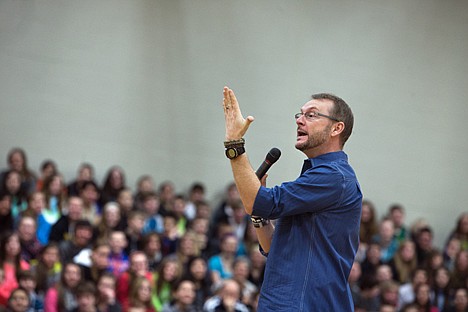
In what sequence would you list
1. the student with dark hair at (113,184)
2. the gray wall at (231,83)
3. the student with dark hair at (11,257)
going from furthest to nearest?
the gray wall at (231,83) → the student with dark hair at (113,184) → the student with dark hair at (11,257)

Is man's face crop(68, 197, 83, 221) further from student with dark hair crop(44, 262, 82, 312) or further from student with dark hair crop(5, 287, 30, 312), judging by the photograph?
student with dark hair crop(5, 287, 30, 312)

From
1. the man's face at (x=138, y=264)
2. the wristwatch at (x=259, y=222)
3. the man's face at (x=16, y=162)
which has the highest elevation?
the wristwatch at (x=259, y=222)

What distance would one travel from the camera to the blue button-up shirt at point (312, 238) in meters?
3.09

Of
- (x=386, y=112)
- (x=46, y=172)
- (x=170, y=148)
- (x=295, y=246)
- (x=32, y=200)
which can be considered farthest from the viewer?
(x=386, y=112)

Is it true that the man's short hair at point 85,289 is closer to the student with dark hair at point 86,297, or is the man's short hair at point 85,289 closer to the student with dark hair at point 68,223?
the student with dark hair at point 86,297

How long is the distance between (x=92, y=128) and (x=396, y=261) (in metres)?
3.68

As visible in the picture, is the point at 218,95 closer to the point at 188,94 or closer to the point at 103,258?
the point at 188,94

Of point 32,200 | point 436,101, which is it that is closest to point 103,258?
point 32,200

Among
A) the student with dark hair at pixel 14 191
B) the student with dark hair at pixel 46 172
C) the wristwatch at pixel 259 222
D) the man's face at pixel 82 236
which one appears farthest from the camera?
the student with dark hair at pixel 46 172

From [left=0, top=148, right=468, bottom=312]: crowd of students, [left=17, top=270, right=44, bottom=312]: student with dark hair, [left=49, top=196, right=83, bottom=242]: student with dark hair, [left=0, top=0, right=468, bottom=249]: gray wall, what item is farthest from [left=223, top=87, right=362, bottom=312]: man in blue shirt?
[left=0, top=0, right=468, bottom=249]: gray wall

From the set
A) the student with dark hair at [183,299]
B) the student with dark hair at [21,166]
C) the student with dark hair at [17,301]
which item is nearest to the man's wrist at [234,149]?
the student with dark hair at [17,301]

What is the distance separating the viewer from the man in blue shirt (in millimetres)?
3088

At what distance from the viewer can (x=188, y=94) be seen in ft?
33.3

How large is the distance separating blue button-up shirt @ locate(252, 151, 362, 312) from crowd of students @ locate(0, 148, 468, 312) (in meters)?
3.68
